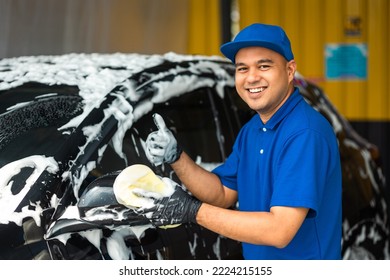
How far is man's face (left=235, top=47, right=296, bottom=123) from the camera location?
223cm

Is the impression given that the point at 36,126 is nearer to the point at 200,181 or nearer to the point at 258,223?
the point at 200,181

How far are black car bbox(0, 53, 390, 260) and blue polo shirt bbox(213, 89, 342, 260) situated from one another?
33cm

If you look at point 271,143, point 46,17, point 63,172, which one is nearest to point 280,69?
point 271,143

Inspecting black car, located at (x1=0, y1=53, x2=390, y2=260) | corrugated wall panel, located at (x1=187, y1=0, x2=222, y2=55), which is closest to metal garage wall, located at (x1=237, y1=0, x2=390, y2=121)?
corrugated wall panel, located at (x1=187, y1=0, x2=222, y2=55)

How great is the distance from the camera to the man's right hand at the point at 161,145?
7.66 feet

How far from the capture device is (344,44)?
677cm

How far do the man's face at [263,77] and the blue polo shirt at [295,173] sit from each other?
6 cm

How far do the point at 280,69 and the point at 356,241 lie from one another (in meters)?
1.57

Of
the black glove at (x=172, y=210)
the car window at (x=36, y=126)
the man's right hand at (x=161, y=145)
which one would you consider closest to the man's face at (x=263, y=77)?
the man's right hand at (x=161, y=145)

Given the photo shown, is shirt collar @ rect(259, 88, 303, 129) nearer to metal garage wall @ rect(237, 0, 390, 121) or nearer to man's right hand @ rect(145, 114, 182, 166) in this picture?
man's right hand @ rect(145, 114, 182, 166)

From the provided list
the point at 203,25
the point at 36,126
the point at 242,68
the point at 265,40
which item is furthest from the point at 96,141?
the point at 203,25

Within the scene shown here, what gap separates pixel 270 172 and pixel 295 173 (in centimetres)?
19

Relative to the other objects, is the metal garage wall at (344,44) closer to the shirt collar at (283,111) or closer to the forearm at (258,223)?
the shirt collar at (283,111)

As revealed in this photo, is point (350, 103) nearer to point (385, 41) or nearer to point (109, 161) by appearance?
point (385, 41)
